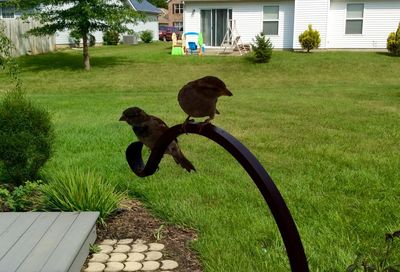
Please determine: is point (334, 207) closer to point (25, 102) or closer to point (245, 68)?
point (25, 102)

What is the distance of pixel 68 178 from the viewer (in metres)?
4.26

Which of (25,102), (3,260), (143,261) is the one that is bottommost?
(143,261)

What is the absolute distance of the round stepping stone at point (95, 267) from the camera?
3451mm

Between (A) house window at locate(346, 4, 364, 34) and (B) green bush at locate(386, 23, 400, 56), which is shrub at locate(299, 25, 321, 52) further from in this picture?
(B) green bush at locate(386, 23, 400, 56)

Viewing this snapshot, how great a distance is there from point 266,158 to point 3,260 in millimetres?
3645

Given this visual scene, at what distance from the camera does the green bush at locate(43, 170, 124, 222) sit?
13.8 feet

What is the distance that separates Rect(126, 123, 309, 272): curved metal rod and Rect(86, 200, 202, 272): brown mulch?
222 centimetres

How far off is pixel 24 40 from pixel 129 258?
23.5 metres

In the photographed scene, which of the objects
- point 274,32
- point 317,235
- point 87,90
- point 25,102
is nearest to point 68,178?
point 25,102

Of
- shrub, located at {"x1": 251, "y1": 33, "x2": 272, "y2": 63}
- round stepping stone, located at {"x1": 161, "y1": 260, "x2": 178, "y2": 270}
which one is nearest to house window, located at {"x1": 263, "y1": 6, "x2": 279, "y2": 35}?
shrub, located at {"x1": 251, "y1": 33, "x2": 272, "y2": 63}

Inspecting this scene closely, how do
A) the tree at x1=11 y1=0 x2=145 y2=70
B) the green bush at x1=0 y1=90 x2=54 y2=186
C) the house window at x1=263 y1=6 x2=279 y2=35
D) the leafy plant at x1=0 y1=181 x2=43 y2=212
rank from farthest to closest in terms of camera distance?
1. the house window at x1=263 y1=6 x2=279 y2=35
2. the tree at x1=11 y1=0 x2=145 y2=70
3. the green bush at x1=0 y1=90 x2=54 y2=186
4. the leafy plant at x1=0 y1=181 x2=43 y2=212

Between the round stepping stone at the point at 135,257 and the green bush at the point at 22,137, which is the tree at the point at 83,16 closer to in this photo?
the green bush at the point at 22,137

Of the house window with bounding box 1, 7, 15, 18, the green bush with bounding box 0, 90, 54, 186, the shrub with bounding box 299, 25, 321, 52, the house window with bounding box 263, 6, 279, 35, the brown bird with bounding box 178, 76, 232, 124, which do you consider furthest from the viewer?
the house window with bounding box 1, 7, 15, 18

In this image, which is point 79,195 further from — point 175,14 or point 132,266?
point 175,14
